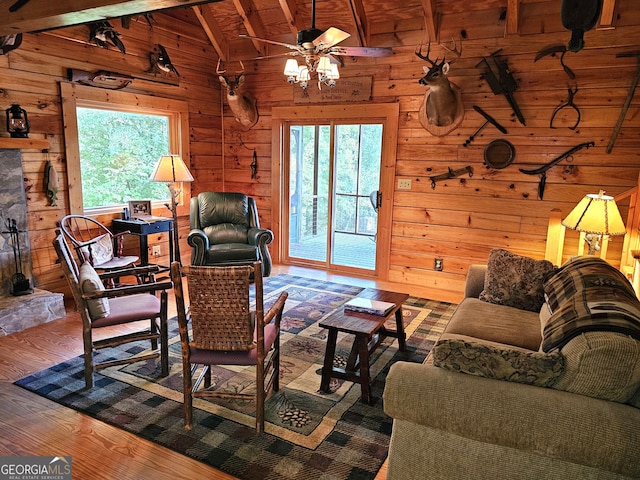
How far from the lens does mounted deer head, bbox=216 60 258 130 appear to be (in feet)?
18.6

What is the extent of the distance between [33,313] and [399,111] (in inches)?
164

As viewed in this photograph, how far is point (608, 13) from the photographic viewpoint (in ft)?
13.2

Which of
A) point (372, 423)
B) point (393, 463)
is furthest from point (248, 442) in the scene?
point (393, 463)

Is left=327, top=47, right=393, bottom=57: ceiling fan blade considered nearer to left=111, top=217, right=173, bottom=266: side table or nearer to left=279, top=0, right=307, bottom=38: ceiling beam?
left=279, top=0, right=307, bottom=38: ceiling beam

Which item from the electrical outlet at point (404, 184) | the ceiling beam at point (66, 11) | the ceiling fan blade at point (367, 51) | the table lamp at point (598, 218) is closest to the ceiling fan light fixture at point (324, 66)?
the ceiling fan blade at point (367, 51)

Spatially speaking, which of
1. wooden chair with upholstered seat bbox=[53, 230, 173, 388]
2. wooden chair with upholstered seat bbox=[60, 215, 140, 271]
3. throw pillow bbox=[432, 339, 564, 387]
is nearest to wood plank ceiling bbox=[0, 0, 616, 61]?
wooden chair with upholstered seat bbox=[53, 230, 173, 388]

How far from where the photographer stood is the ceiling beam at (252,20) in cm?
535

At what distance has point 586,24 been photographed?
170 centimetres

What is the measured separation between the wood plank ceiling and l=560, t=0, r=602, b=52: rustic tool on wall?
1845 mm

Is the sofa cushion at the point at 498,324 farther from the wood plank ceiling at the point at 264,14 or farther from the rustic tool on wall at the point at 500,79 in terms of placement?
the wood plank ceiling at the point at 264,14

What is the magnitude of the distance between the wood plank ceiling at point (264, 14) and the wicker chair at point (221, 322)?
153 centimetres

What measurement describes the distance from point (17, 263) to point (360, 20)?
4.21 metres

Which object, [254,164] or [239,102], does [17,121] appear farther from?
[254,164]

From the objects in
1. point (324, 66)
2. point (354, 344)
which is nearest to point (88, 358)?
point (354, 344)
